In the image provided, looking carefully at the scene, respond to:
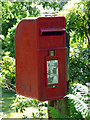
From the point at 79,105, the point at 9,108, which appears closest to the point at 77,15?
the point at 79,105

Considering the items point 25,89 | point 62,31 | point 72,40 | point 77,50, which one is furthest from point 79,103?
point 72,40

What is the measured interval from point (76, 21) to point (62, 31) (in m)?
1.69

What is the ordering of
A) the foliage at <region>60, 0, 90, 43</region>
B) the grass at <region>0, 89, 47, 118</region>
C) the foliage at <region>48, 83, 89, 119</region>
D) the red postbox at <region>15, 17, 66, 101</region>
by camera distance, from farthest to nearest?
the grass at <region>0, 89, 47, 118</region>
the foliage at <region>60, 0, 90, 43</region>
the foliage at <region>48, 83, 89, 119</region>
the red postbox at <region>15, 17, 66, 101</region>

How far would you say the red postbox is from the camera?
301 centimetres

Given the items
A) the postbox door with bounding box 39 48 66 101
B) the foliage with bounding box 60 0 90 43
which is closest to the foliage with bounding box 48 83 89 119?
the postbox door with bounding box 39 48 66 101

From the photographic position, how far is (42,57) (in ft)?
9.91

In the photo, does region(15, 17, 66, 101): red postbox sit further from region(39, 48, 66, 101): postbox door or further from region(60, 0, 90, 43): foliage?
region(60, 0, 90, 43): foliage

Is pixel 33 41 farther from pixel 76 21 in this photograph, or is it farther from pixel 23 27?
pixel 76 21

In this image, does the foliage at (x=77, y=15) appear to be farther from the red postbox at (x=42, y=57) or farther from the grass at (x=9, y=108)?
the grass at (x=9, y=108)

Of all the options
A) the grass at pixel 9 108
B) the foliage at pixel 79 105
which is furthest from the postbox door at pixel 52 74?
the grass at pixel 9 108

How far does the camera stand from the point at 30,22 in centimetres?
307

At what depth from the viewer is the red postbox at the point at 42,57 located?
3.01m

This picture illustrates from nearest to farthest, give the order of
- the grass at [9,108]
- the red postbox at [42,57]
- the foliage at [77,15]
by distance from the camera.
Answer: the red postbox at [42,57] < the foliage at [77,15] < the grass at [9,108]

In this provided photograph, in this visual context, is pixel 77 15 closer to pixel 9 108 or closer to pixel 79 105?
pixel 79 105
